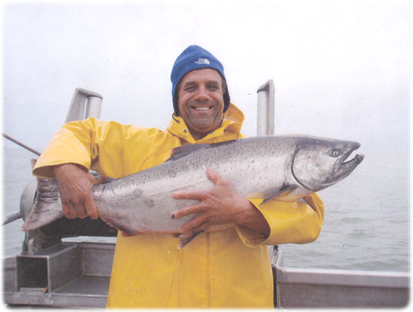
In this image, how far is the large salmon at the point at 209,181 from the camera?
1815 mm

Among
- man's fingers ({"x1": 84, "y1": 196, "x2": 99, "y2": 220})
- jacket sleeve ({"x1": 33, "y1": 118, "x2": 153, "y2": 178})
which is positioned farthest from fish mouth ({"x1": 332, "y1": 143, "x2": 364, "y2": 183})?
man's fingers ({"x1": 84, "y1": 196, "x2": 99, "y2": 220})

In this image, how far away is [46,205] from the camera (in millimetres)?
1843

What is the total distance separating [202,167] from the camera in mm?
1861

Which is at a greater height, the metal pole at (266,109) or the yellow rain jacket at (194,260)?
the metal pole at (266,109)

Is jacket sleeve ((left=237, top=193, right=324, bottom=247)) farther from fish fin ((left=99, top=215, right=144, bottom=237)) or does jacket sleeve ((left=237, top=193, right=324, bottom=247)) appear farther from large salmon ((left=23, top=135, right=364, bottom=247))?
fish fin ((left=99, top=215, right=144, bottom=237))

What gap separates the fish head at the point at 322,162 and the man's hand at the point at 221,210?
405mm

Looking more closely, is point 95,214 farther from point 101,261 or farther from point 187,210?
point 101,261

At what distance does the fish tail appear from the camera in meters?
1.83

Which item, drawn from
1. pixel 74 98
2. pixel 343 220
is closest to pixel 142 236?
pixel 74 98

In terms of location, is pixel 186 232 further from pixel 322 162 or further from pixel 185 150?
pixel 322 162

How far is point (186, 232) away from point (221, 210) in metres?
0.27

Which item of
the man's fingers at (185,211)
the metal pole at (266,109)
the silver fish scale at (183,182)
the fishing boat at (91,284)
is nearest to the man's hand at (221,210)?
the man's fingers at (185,211)

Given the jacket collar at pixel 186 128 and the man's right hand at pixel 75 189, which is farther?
the jacket collar at pixel 186 128

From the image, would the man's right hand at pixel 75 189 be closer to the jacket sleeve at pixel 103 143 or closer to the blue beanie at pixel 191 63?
the jacket sleeve at pixel 103 143
